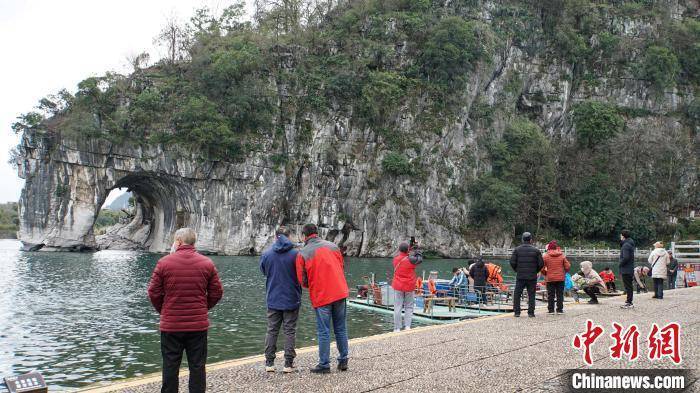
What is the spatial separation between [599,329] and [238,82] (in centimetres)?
5882

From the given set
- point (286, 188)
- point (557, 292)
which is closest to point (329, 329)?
point (557, 292)

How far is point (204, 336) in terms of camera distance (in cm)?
638

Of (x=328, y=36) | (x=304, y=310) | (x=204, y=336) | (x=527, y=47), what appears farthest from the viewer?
(x=527, y=47)

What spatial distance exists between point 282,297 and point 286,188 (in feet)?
178

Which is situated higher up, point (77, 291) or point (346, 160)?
point (346, 160)

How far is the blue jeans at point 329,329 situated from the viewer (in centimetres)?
770

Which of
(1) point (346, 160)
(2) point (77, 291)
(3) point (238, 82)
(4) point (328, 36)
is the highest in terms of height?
(4) point (328, 36)

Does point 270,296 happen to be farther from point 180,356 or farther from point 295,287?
point 180,356

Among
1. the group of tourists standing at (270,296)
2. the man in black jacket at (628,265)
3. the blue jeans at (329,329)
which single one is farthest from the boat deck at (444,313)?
the blue jeans at (329,329)

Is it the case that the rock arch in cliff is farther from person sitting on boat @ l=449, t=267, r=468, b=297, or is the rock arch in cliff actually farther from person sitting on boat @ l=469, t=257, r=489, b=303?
person sitting on boat @ l=469, t=257, r=489, b=303

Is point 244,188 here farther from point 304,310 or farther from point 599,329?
point 599,329

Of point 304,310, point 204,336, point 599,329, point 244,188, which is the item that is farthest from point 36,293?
point 244,188

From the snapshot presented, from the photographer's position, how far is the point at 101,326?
18.1m

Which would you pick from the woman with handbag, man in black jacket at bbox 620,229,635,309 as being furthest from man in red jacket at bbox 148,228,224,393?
the woman with handbag
